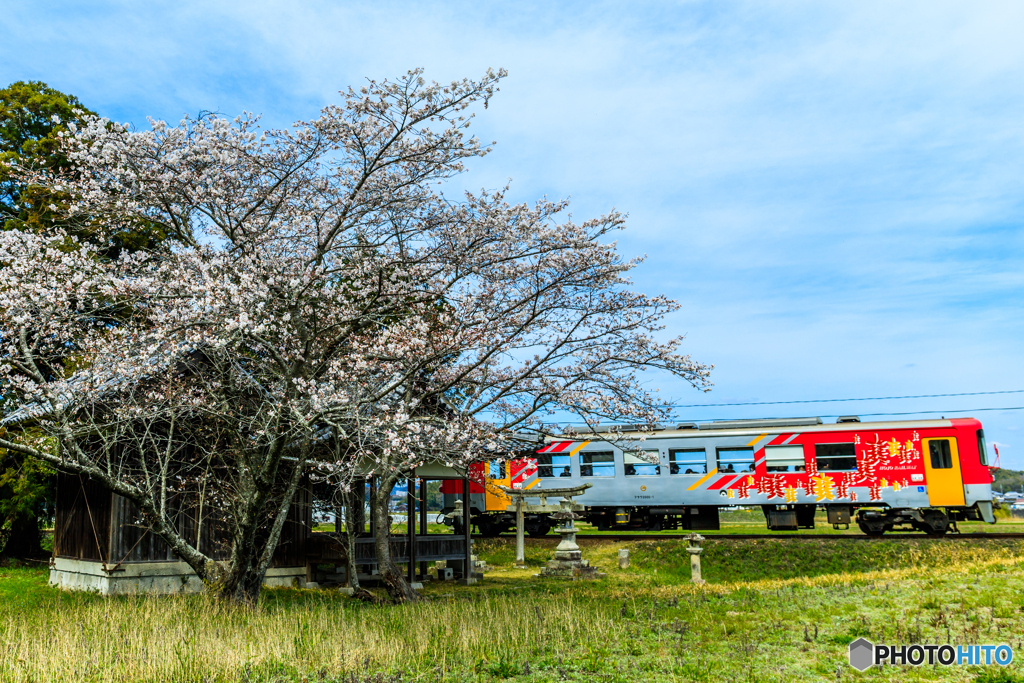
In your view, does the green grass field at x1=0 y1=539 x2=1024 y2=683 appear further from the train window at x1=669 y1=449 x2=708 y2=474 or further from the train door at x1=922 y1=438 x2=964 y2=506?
the train window at x1=669 y1=449 x2=708 y2=474

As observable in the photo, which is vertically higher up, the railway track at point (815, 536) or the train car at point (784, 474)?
the train car at point (784, 474)

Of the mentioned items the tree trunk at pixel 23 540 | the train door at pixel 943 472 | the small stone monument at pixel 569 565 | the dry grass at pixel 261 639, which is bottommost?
the small stone monument at pixel 569 565

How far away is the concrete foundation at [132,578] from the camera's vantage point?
12.4 metres

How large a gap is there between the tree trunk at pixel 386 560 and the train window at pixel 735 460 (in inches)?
470

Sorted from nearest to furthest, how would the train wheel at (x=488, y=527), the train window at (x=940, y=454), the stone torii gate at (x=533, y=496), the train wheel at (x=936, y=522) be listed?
the stone torii gate at (x=533, y=496), the train window at (x=940, y=454), the train wheel at (x=936, y=522), the train wheel at (x=488, y=527)

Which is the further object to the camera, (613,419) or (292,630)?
(613,419)

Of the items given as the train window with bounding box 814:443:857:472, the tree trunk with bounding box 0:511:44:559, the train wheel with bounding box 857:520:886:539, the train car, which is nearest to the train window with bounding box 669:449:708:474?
the train car

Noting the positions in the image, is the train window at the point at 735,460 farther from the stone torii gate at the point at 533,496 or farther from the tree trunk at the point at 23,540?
the tree trunk at the point at 23,540

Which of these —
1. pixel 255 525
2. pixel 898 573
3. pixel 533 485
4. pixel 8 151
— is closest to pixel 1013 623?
pixel 898 573

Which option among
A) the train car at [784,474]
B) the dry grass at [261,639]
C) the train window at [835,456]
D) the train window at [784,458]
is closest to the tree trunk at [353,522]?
the dry grass at [261,639]

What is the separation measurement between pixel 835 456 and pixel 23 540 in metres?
22.3

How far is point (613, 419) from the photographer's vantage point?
12.8 metres

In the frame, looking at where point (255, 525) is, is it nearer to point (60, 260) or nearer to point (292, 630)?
point (292, 630)

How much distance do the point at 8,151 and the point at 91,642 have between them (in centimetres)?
1395
